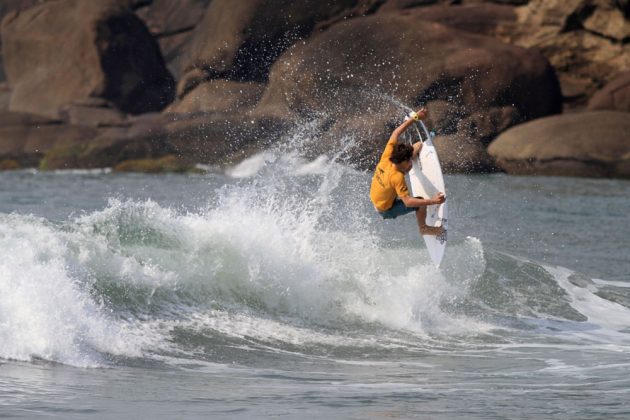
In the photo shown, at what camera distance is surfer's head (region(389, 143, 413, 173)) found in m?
11.0

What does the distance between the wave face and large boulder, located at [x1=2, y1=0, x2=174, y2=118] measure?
25.6m

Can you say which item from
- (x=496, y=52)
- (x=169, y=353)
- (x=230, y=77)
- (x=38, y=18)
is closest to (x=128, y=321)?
(x=169, y=353)

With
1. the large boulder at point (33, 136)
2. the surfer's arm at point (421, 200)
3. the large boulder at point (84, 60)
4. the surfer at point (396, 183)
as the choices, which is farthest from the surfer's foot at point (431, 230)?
the large boulder at point (84, 60)

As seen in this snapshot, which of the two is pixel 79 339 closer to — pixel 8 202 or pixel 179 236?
pixel 179 236

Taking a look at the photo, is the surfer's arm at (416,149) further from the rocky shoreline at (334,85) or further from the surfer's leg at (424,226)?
the rocky shoreline at (334,85)

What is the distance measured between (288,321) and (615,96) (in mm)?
22383

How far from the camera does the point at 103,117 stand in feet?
121

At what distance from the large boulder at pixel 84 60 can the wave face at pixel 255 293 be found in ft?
84.0

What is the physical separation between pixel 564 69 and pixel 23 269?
1076 inches

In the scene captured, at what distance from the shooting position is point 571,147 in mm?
28094

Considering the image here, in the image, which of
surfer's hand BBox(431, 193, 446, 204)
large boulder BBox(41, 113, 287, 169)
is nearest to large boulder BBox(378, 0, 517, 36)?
large boulder BBox(41, 113, 287, 169)

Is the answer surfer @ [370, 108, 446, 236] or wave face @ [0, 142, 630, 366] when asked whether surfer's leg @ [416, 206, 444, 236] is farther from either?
wave face @ [0, 142, 630, 366]

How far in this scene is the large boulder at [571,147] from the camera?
2772cm

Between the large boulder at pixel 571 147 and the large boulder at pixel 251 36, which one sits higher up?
the large boulder at pixel 251 36
